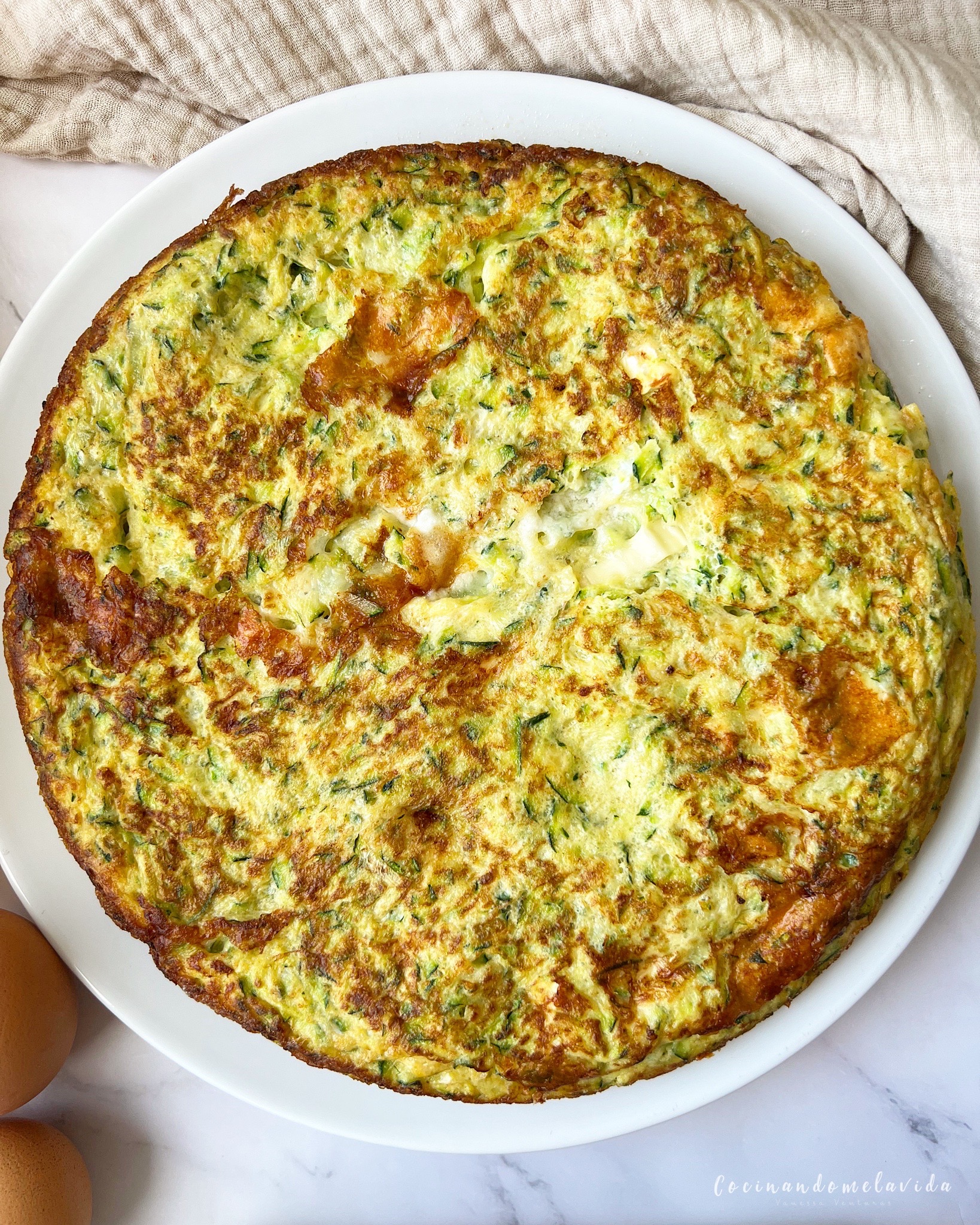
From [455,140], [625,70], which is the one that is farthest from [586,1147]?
[625,70]

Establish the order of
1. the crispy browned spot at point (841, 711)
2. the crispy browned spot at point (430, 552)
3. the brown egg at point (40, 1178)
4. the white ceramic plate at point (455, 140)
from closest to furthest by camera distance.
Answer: the crispy browned spot at point (841, 711) → the crispy browned spot at point (430, 552) → the white ceramic plate at point (455, 140) → the brown egg at point (40, 1178)

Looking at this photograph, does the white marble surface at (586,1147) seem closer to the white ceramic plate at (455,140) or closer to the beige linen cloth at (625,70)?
the beige linen cloth at (625,70)

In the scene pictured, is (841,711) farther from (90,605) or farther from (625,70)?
(625,70)

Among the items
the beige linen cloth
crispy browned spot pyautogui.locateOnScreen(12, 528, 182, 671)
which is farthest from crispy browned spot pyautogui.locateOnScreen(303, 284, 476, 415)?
the beige linen cloth

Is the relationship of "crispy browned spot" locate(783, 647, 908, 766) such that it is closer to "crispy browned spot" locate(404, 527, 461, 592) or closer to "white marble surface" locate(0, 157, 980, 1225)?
"crispy browned spot" locate(404, 527, 461, 592)

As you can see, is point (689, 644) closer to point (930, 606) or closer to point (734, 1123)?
point (930, 606)

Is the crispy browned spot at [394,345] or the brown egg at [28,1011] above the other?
the crispy browned spot at [394,345]

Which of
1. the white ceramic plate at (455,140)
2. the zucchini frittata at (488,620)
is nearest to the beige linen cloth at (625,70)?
the white ceramic plate at (455,140)
